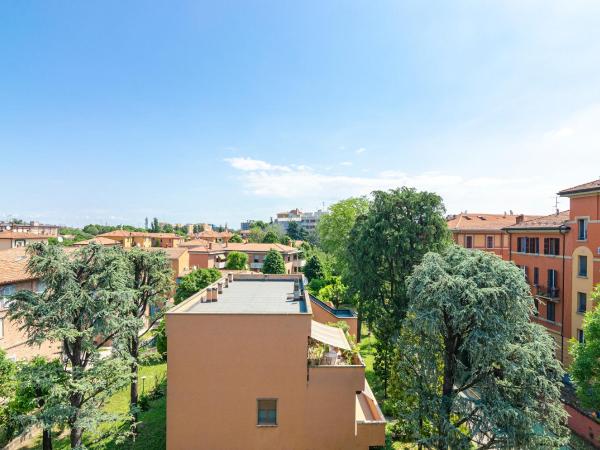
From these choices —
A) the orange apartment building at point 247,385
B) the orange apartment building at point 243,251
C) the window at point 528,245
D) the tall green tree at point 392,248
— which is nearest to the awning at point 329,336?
the orange apartment building at point 247,385

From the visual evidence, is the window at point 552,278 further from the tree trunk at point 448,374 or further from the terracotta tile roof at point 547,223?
the tree trunk at point 448,374

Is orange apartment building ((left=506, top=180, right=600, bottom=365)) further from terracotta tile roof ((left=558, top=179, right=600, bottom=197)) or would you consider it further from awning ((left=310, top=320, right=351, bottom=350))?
awning ((left=310, top=320, right=351, bottom=350))

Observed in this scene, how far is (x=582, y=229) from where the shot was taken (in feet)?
89.7

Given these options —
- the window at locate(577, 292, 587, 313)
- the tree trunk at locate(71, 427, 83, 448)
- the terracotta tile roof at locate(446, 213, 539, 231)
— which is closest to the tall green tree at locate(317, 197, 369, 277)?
the terracotta tile roof at locate(446, 213, 539, 231)

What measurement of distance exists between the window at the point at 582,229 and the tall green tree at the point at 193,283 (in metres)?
37.3

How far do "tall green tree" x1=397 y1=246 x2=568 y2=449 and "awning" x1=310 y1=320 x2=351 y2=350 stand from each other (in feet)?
11.8

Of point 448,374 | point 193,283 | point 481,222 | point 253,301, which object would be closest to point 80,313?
point 253,301

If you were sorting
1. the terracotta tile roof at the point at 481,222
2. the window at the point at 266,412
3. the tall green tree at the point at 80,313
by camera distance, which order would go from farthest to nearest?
the terracotta tile roof at the point at 481,222, the window at the point at 266,412, the tall green tree at the point at 80,313

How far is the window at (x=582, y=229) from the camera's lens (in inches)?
1064

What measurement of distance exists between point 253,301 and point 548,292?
28668 millimetres

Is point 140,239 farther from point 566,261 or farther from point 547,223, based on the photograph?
point 566,261

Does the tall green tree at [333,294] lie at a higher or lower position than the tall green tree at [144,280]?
lower

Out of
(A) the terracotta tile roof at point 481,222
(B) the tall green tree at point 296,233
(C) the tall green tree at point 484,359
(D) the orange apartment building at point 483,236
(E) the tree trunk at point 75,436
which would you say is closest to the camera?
(C) the tall green tree at point 484,359

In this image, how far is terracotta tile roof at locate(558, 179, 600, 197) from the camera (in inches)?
1003
